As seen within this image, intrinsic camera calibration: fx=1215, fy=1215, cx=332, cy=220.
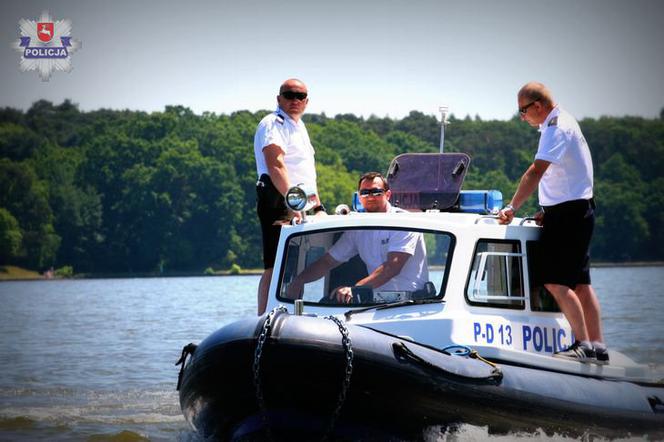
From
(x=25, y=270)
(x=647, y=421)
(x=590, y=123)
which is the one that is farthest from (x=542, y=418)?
(x=590, y=123)

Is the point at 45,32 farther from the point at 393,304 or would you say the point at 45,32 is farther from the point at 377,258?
the point at 393,304

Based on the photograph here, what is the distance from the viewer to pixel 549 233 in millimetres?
8711

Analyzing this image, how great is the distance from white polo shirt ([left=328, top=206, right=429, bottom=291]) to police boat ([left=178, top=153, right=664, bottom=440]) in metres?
0.06

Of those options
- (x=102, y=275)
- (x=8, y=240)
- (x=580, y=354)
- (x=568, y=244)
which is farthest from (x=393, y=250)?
(x=8, y=240)

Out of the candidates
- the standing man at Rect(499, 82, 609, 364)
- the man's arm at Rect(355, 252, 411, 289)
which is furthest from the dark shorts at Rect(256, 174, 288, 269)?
the standing man at Rect(499, 82, 609, 364)

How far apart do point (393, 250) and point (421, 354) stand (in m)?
1.39

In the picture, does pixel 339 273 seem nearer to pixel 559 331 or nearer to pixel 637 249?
pixel 559 331

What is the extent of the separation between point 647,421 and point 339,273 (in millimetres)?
2535

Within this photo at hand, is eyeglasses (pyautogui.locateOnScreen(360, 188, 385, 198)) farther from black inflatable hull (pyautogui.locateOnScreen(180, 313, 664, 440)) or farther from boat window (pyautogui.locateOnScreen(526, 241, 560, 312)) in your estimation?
black inflatable hull (pyautogui.locateOnScreen(180, 313, 664, 440))

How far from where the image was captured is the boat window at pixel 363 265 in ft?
28.4

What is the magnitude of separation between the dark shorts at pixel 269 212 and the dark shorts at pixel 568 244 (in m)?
2.06

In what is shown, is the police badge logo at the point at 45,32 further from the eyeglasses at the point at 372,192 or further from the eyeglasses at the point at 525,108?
the eyeglasses at the point at 525,108

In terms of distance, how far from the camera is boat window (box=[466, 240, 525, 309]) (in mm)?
8539

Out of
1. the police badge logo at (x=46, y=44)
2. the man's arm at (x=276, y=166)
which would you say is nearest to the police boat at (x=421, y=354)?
the man's arm at (x=276, y=166)
